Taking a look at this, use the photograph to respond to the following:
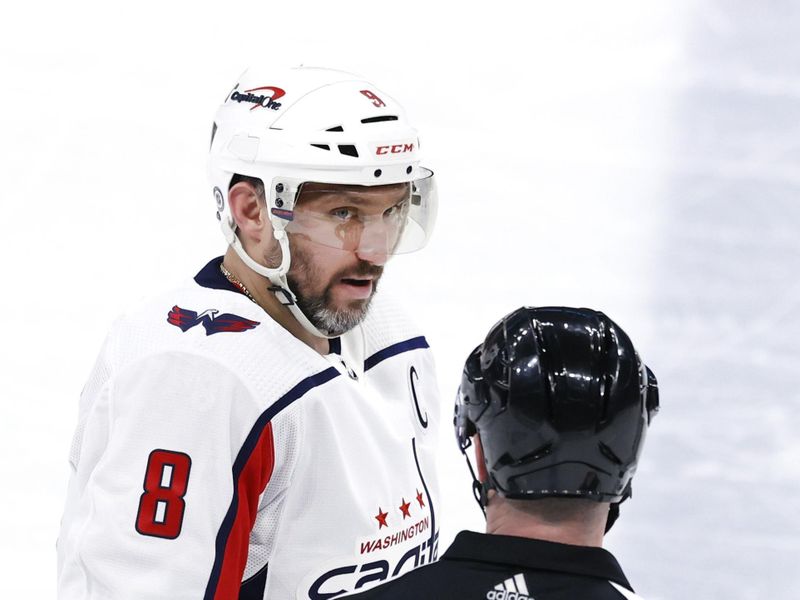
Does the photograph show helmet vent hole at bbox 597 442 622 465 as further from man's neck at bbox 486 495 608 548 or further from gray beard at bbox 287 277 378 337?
gray beard at bbox 287 277 378 337

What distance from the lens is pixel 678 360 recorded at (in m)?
4.03

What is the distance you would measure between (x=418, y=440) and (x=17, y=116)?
95.2 inches

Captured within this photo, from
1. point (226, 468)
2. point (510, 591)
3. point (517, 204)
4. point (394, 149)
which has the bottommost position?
point (517, 204)

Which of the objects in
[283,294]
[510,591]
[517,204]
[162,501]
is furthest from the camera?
[517,204]

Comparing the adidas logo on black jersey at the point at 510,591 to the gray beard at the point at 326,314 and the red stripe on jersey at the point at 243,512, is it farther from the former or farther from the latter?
the gray beard at the point at 326,314

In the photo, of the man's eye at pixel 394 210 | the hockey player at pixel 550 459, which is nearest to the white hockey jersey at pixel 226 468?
the man's eye at pixel 394 210

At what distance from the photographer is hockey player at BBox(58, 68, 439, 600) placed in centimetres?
202

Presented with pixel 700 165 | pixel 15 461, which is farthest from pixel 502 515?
pixel 700 165

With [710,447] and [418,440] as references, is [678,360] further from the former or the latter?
[418,440]

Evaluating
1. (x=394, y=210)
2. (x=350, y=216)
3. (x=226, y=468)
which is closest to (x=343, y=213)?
(x=350, y=216)

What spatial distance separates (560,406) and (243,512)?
786 millimetres

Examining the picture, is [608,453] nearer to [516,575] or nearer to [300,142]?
[516,575]

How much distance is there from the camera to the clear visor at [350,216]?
2230 mm

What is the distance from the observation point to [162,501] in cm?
202
